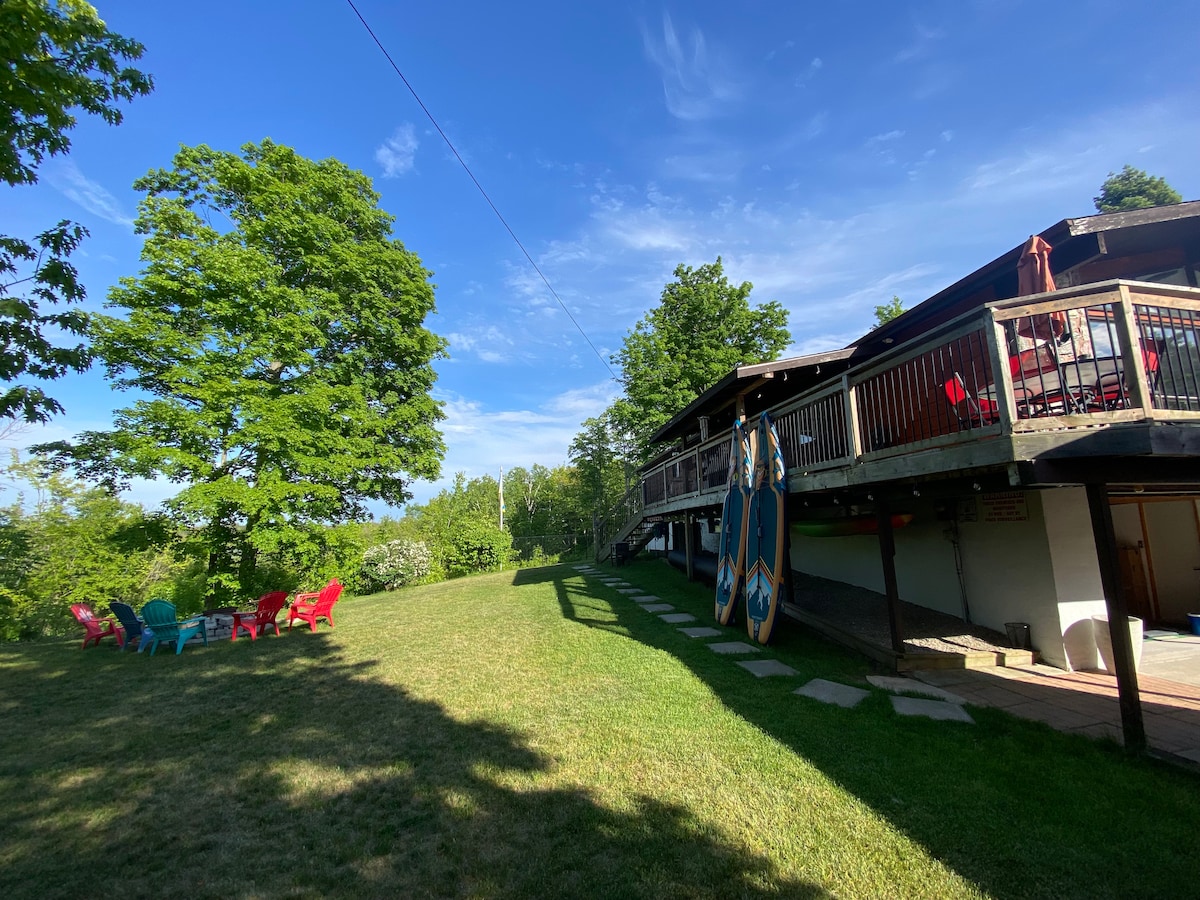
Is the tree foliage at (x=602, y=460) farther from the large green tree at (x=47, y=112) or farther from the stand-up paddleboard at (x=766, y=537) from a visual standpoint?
the large green tree at (x=47, y=112)

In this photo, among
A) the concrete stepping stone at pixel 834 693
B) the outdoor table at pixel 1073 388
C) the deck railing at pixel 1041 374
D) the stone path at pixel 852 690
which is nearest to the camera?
the deck railing at pixel 1041 374

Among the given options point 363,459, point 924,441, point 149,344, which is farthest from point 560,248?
point 924,441

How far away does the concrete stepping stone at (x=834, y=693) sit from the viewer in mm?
4664

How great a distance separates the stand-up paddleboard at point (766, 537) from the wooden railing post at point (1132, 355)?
3.50 meters

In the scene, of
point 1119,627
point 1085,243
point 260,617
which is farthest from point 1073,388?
point 260,617

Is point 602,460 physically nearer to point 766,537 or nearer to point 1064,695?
point 766,537

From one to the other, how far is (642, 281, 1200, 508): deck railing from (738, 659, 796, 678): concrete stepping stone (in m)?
2.45

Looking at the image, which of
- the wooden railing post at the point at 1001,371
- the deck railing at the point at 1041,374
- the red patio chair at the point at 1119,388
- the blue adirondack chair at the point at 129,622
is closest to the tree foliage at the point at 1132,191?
the deck railing at the point at 1041,374

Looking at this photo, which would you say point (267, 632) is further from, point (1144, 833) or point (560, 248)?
point (1144, 833)

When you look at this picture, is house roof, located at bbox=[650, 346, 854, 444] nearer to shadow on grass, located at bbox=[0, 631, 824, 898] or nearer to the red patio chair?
the red patio chair

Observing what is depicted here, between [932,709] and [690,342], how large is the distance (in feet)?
61.2

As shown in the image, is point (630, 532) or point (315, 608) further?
point (630, 532)

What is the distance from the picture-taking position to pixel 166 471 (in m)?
11.5

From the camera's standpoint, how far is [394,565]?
63.0 feet
